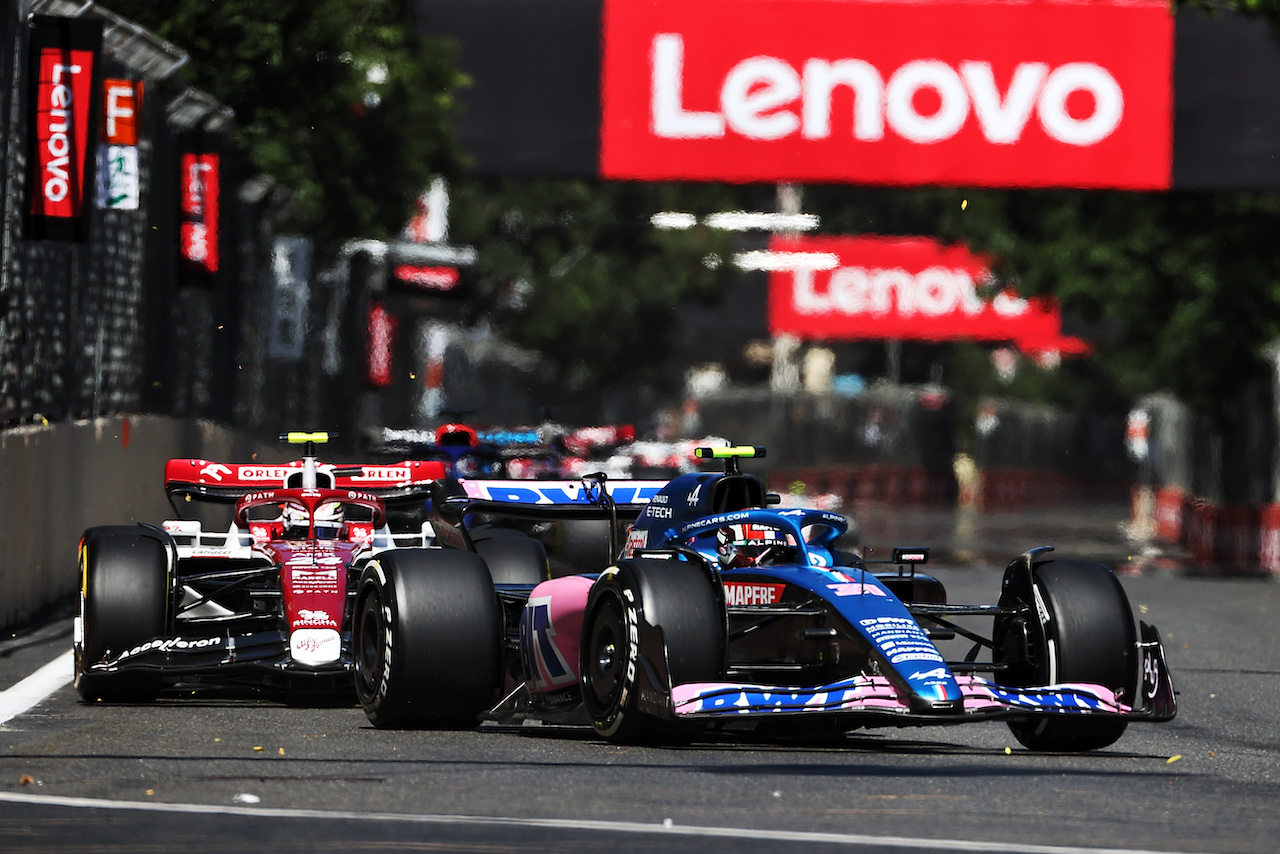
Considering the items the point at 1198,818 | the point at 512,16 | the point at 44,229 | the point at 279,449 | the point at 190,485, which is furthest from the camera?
the point at 279,449

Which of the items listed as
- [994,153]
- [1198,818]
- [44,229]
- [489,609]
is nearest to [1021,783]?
[1198,818]

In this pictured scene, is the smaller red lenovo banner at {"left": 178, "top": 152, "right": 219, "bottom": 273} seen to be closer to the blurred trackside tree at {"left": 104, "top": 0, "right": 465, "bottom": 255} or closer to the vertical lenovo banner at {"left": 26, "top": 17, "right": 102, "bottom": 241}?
the blurred trackside tree at {"left": 104, "top": 0, "right": 465, "bottom": 255}

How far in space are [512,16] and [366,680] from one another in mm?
12486

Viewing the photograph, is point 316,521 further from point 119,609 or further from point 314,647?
point 314,647

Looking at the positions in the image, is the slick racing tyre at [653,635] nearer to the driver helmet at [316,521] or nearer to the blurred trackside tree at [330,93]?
→ the driver helmet at [316,521]

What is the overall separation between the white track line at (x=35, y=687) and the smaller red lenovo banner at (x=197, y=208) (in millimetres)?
10890

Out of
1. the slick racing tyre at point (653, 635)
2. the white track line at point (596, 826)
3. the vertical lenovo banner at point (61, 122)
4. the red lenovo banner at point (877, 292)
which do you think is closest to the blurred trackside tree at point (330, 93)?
the vertical lenovo banner at point (61, 122)

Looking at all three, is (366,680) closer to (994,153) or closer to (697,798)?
(697,798)

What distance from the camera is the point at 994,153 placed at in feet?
70.6

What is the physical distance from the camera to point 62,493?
15.4 metres

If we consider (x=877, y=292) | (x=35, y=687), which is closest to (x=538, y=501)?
(x=35, y=687)

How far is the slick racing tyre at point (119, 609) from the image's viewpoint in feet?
33.6

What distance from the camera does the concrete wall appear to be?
551 inches

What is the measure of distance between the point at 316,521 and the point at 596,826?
18.1 ft
